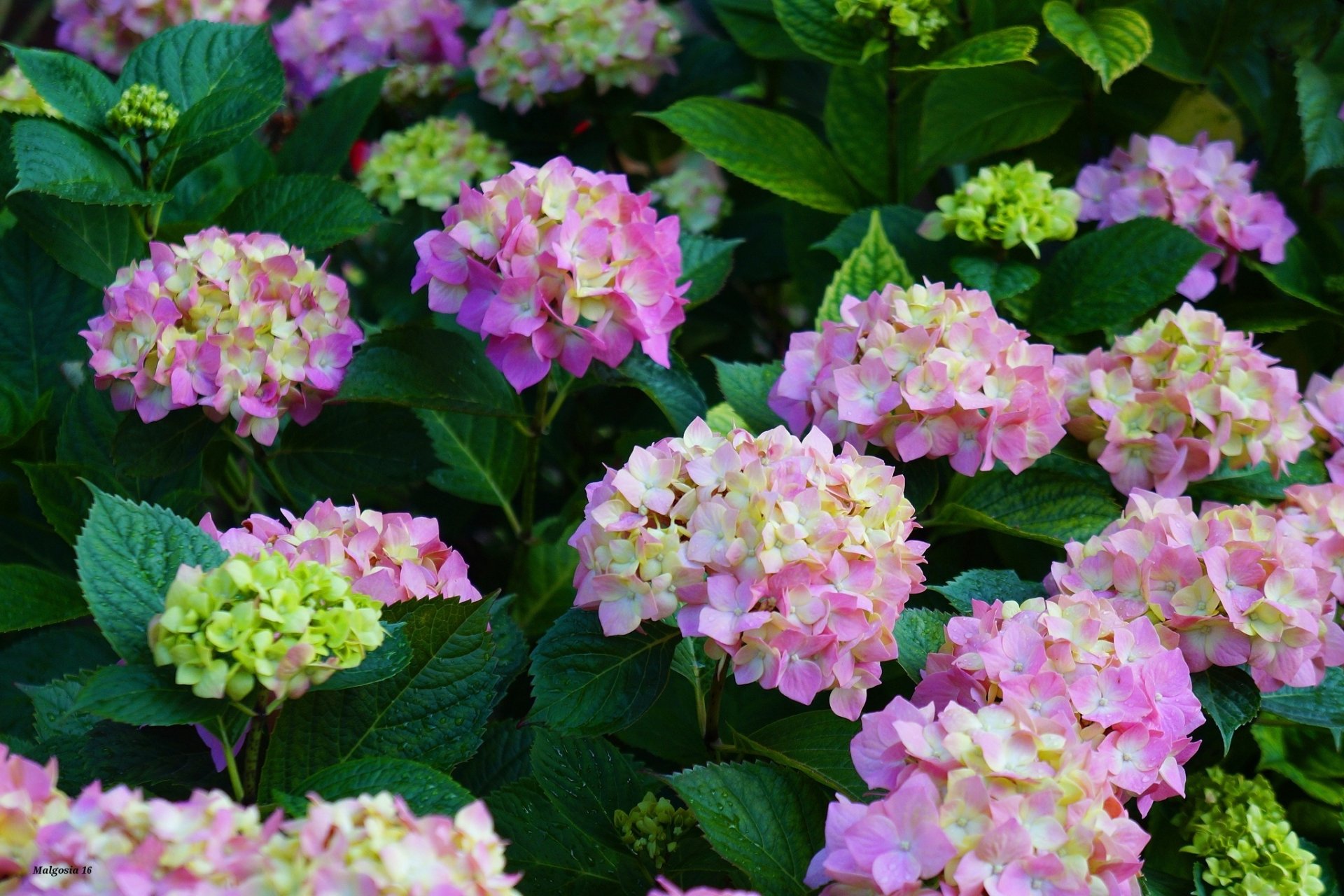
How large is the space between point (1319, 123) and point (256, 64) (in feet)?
3.58

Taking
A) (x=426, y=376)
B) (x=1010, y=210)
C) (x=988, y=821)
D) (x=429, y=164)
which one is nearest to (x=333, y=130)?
(x=429, y=164)

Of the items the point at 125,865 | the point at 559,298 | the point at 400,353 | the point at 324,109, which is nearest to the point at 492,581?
the point at 400,353

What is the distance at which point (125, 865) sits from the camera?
1.68 ft

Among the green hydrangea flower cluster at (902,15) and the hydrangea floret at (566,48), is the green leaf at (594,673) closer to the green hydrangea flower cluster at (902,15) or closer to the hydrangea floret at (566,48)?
the green hydrangea flower cluster at (902,15)

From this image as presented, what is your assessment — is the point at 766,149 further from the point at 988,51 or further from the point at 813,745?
Result: the point at 813,745

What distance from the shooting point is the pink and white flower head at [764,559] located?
2.39ft

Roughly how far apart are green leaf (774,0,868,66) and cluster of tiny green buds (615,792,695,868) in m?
0.79

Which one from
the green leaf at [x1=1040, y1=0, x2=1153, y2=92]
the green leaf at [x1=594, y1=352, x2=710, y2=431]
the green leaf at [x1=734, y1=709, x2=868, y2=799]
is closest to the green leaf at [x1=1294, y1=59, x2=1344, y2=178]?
the green leaf at [x1=1040, y1=0, x2=1153, y2=92]

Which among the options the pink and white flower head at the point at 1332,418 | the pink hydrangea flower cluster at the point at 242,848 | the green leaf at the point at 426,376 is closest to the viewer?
the pink hydrangea flower cluster at the point at 242,848

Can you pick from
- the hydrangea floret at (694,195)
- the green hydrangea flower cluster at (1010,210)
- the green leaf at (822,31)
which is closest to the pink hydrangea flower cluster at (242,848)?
the green hydrangea flower cluster at (1010,210)

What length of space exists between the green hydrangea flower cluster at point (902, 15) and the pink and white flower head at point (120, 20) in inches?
31.3

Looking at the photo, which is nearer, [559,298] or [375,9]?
[559,298]

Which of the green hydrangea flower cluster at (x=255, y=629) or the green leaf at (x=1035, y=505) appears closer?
the green hydrangea flower cluster at (x=255, y=629)

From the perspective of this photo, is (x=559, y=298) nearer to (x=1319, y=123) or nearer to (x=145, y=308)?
(x=145, y=308)
